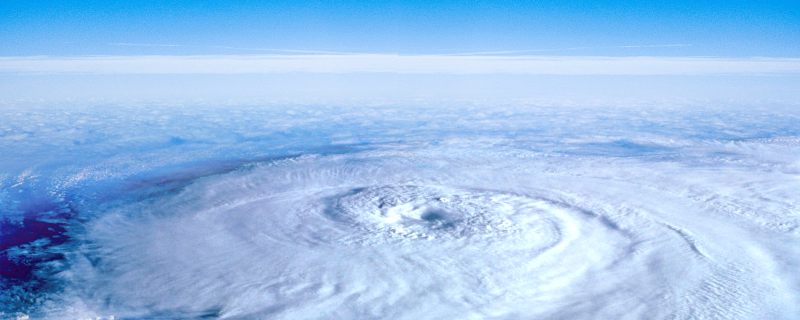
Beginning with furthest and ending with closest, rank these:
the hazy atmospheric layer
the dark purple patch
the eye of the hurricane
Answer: the eye of the hurricane
the dark purple patch
the hazy atmospheric layer

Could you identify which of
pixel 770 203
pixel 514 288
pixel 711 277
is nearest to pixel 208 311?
pixel 514 288

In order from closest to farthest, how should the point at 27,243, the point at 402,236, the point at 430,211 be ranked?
the point at 27,243 → the point at 402,236 → the point at 430,211

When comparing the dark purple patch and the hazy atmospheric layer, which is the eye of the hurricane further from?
the dark purple patch

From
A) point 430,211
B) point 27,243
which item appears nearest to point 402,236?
point 430,211

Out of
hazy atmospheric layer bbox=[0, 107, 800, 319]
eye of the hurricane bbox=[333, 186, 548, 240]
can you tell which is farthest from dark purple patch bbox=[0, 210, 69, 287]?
eye of the hurricane bbox=[333, 186, 548, 240]

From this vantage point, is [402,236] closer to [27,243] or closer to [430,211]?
[430,211]

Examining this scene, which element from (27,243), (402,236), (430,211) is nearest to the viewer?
(27,243)
